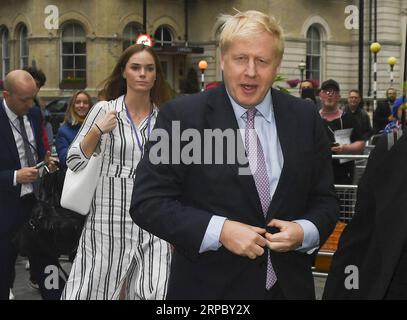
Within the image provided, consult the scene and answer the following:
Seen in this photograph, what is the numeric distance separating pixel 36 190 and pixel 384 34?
4048 centimetres

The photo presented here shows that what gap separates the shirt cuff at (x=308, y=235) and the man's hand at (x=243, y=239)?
0.20m

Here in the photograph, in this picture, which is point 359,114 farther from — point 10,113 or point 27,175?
point 27,175

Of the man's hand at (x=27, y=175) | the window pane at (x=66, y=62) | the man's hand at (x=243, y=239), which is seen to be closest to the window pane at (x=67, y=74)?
the window pane at (x=66, y=62)

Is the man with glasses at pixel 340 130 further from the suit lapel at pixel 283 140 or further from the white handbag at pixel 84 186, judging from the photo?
the suit lapel at pixel 283 140

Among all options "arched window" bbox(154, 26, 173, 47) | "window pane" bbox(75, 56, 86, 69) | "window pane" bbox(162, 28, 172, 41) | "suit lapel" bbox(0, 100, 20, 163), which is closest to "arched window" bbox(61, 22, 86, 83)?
"window pane" bbox(75, 56, 86, 69)

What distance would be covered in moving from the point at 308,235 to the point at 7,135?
3.53 meters

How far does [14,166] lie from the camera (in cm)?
577

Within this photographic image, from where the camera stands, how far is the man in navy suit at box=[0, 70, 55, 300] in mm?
5684

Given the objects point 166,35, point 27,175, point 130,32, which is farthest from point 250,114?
point 166,35

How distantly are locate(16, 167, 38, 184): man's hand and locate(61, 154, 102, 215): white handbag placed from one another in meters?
1.04

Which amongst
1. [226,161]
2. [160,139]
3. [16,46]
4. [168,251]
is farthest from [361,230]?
[16,46]

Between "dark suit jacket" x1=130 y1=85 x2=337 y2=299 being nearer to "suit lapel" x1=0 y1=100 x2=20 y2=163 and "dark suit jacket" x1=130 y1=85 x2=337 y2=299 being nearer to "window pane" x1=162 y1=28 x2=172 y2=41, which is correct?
"suit lapel" x1=0 y1=100 x2=20 y2=163

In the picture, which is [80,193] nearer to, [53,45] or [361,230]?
[361,230]
